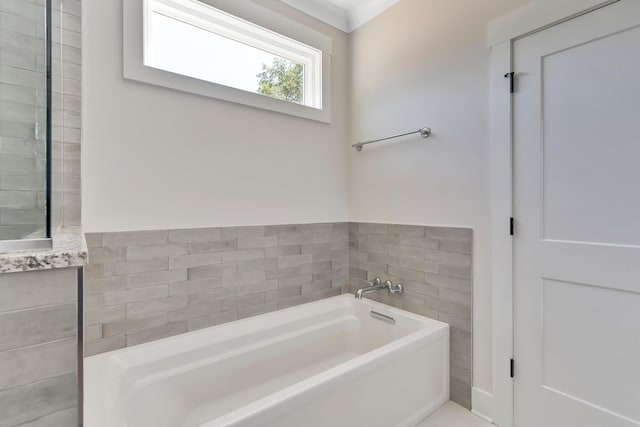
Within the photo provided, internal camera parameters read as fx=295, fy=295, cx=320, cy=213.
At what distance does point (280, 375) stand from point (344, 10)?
283 cm

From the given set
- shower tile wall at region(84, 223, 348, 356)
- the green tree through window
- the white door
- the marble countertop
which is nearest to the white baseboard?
the white door

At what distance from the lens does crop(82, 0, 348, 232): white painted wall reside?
1.53 meters

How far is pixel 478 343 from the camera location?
68.9 inches

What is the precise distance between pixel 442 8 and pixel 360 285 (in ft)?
6.77

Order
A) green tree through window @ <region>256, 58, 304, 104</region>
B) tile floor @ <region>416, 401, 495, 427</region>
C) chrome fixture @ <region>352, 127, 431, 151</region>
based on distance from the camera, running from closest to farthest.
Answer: tile floor @ <region>416, 401, 495, 427</region> → chrome fixture @ <region>352, 127, 431, 151</region> → green tree through window @ <region>256, 58, 304, 104</region>

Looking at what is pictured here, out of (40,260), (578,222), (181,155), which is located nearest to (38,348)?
(40,260)

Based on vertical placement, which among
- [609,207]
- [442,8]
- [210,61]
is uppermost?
[442,8]

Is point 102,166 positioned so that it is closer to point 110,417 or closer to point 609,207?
point 110,417

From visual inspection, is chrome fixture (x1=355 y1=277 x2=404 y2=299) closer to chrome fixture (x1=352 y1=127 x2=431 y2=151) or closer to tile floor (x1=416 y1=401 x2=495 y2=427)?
tile floor (x1=416 y1=401 x2=495 y2=427)

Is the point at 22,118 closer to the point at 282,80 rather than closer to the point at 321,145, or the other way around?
the point at 282,80

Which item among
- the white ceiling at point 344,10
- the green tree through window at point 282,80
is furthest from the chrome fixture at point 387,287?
the white ceiling at point 344,10

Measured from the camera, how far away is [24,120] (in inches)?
39.4

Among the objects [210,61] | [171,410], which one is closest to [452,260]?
[171,410]

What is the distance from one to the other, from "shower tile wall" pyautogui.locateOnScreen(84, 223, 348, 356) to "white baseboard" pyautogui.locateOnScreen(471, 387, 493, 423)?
3.91 feet
